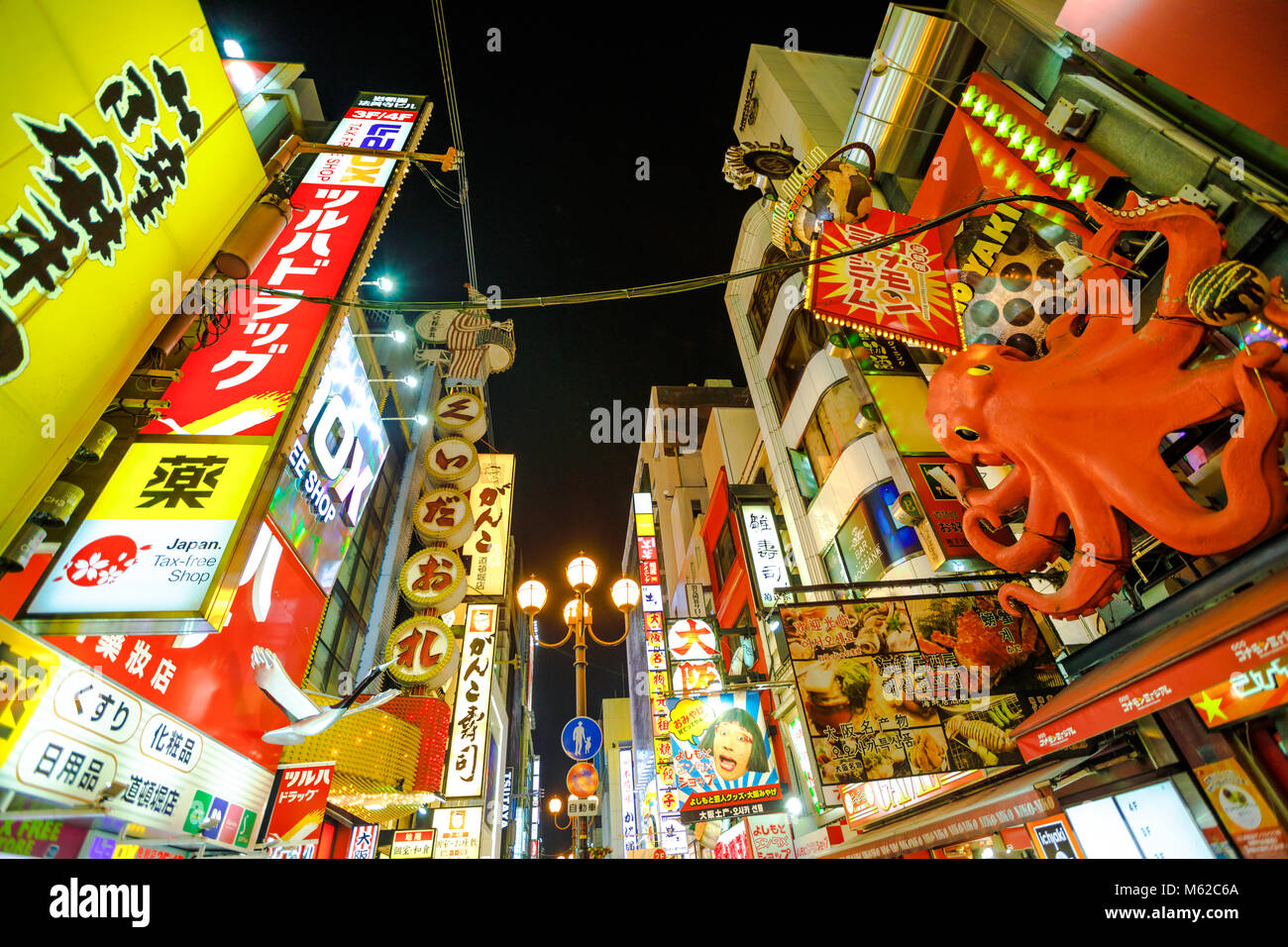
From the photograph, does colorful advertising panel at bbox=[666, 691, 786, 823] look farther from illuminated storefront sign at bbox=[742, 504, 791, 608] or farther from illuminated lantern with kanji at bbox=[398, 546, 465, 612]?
illuminated lantern with kanji at bbox=[398, 546, 465, 612]

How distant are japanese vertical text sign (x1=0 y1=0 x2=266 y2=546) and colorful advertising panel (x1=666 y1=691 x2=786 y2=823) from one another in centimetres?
1149

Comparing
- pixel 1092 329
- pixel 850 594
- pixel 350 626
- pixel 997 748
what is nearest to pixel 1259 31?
pixel 1092 329

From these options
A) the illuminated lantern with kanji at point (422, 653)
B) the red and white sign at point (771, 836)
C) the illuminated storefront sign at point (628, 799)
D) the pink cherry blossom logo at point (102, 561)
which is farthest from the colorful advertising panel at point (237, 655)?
the illuminated storefront sign at point (628, 799)

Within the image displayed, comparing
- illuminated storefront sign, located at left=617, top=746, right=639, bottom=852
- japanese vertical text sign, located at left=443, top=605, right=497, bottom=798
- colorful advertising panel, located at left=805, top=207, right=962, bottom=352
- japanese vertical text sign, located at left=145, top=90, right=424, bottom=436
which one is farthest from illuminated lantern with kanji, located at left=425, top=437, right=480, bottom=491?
illuminated storefront sign, located at left=617, top=746, right=639, bottom=852

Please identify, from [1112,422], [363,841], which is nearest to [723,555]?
[363,841]

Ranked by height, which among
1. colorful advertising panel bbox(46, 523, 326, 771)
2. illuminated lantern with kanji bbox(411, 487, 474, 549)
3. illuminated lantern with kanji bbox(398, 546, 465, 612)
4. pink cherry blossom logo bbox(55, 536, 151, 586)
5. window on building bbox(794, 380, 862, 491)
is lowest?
pink cherry blossom logo bbox(55, 536, 151, 586)

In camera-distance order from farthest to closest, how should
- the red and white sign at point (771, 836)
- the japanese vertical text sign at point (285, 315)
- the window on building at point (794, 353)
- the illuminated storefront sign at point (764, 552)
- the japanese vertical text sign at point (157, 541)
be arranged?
the window on building at point (794, 353) < the red and white sign at point (771, 836) < the illuminated storefront sign at point (764, 552) < the japanese vertical text sign at point (285, 315) < the japanese vertical text sign at point (157, 541)

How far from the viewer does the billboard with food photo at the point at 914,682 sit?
6637 millimetres

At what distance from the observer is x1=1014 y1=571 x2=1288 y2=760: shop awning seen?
4297 mm

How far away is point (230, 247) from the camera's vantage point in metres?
6.98

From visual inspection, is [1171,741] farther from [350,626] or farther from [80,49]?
[350,626]

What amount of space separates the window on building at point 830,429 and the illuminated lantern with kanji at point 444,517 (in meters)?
9.28

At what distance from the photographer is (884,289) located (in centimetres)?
890

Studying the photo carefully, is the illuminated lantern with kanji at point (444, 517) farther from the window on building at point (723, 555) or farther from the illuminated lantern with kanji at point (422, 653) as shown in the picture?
the window on building at point (723, 555)
